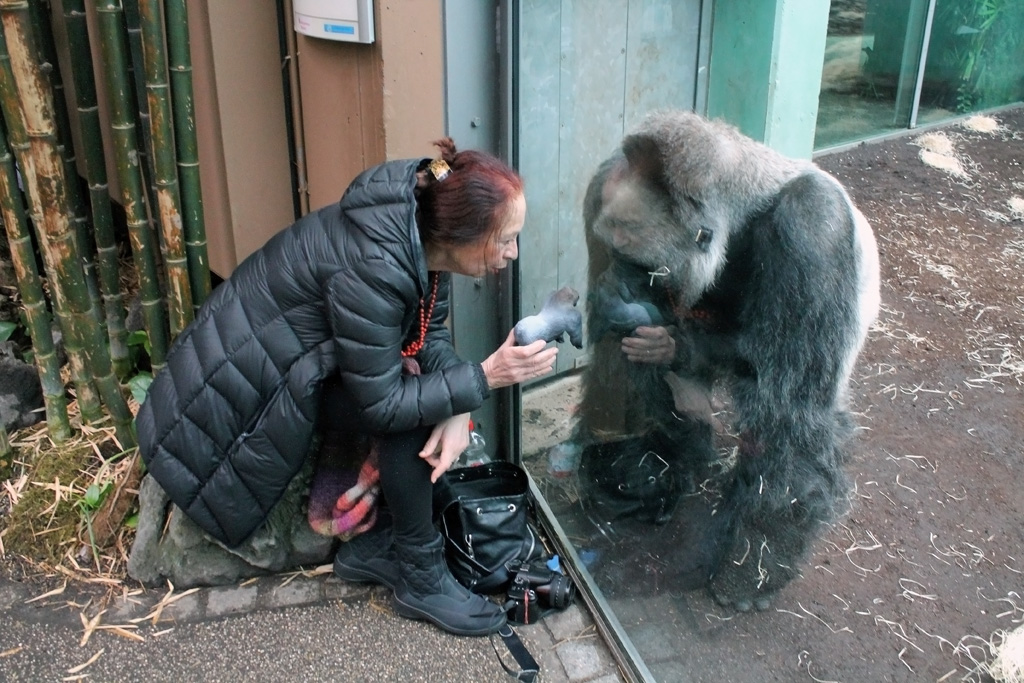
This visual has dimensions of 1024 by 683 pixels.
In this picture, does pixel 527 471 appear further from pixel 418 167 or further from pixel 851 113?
pixel 851 113

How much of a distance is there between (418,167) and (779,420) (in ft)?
3.13

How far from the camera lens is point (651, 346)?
2182mm

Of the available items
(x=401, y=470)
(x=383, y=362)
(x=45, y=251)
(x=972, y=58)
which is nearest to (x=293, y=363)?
(x=383, y=362)

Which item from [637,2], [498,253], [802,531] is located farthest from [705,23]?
[802,531]

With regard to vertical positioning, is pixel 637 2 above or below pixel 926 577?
above

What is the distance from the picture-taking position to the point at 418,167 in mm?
2184

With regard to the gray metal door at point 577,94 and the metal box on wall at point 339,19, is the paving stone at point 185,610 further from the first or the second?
the metal box on wall at point 339,19

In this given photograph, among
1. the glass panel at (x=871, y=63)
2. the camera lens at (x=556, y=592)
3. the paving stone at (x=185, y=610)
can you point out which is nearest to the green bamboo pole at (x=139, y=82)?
the paving stone at (x=185, y=610)

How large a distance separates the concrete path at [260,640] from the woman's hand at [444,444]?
0.44 metres

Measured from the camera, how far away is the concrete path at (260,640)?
235 cm

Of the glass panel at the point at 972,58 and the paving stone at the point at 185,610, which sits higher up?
the glass panel at the point at 972,58

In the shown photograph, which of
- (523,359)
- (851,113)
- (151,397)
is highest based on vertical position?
(851,113)

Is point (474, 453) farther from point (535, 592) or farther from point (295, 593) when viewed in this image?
point (295, 593)

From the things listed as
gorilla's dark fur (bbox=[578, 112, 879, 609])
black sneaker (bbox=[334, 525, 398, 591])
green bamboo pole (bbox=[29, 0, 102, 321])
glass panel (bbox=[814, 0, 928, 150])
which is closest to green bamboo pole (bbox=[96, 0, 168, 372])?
green bamboo pole (bbox=[29, 0, 102, 321])
